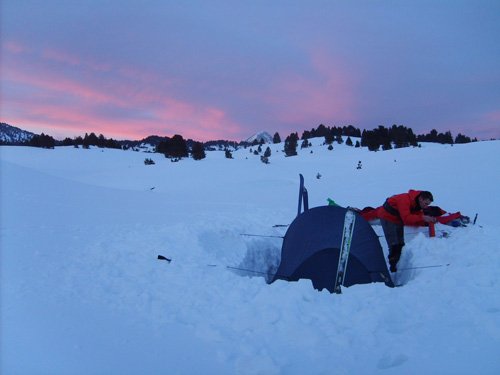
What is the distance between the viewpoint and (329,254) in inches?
255

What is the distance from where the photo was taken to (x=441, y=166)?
23.4 m

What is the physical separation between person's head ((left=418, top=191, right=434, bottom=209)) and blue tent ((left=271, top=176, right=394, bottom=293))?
1.41m

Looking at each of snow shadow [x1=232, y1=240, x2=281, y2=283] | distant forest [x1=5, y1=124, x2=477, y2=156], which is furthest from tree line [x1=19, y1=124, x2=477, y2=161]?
snow shadow [x1=232, y1=240, x2=281, y2=283]

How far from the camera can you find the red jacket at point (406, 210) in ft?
23.7

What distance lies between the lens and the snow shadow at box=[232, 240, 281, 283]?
838cm

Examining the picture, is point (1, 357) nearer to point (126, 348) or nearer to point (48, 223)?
point (126, 348)

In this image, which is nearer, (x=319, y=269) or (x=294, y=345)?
(x=294, y=345)

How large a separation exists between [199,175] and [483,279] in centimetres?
2695

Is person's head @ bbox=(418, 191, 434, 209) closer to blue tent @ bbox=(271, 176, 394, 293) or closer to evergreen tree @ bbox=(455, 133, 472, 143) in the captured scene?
blue tent @ bbox=(271, 176, 394, 293)

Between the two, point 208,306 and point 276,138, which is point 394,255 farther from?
point 276,138

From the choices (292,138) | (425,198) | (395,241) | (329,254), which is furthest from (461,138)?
(329,254)

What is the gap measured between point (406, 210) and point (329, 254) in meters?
2.25

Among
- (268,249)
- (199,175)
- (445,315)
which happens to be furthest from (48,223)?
(199,175)

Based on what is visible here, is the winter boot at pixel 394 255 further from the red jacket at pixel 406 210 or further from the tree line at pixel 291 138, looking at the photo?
the tree line at pixel 291 138
